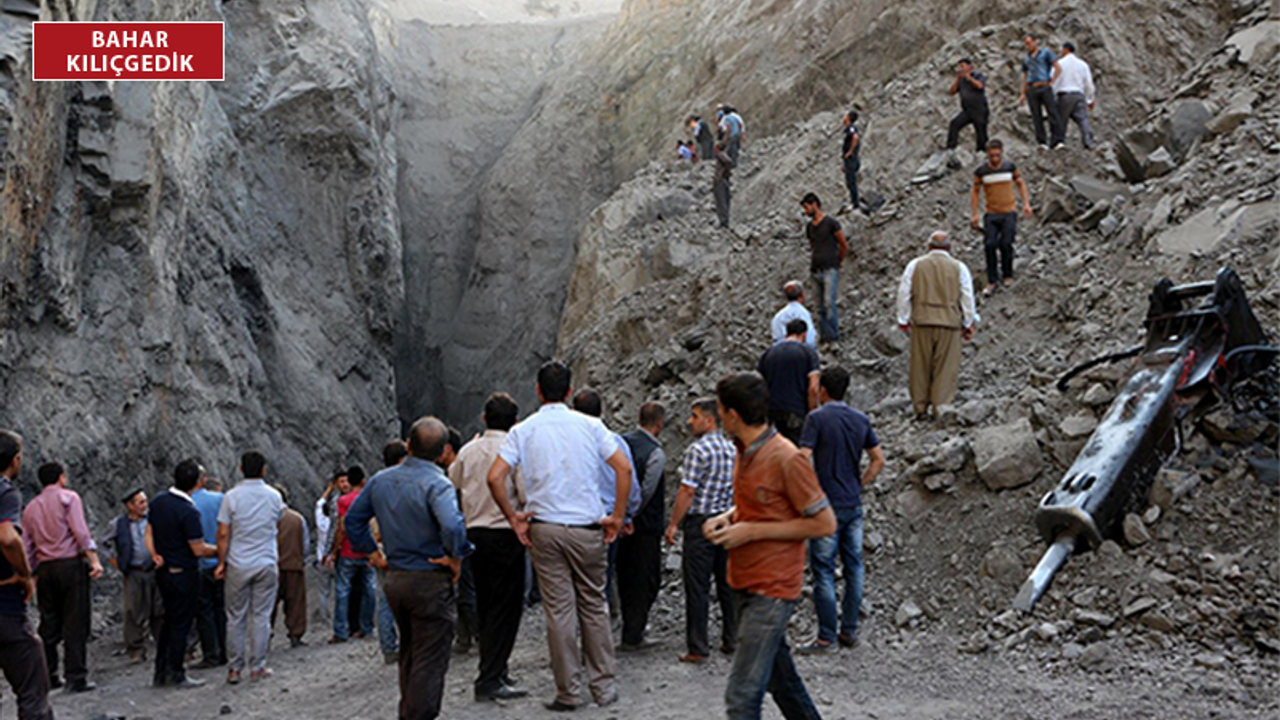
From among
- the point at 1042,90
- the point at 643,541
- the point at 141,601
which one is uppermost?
the point at 1042,90

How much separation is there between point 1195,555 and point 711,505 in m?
3.17

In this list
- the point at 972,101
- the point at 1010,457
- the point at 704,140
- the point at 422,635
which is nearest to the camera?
the point at 422,635

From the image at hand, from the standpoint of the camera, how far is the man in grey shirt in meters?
9.14

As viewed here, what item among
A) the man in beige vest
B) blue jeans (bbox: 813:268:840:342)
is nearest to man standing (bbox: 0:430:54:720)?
the man in beige vest

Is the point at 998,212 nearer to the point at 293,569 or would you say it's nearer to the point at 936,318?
the point at 936,318

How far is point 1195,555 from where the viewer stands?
7.25 metres

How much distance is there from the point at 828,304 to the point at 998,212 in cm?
235

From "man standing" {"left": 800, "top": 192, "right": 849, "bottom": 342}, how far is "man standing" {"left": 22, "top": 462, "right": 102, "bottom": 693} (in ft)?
27.9

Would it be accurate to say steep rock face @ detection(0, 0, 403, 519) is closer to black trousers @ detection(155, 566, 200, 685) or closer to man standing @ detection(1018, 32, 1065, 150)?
black trousers @ detection(155, 566, 200, 685)

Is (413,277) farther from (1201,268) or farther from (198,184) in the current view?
(1201,268)

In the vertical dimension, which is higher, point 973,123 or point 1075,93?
point 1075,93

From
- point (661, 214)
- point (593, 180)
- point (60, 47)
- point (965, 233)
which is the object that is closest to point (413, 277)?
point (593, 180)

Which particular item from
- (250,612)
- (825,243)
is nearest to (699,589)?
(250,612)

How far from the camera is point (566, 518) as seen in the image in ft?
21.7
